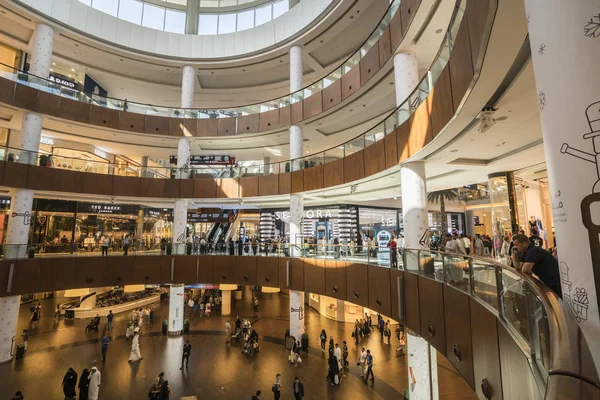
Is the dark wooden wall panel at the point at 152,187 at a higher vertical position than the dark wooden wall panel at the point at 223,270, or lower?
higher

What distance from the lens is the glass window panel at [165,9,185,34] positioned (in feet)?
74.9

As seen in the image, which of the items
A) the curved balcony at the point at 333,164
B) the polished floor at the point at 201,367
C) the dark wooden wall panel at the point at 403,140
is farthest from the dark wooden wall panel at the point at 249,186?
the dark wooden wall panel at the point at 403,140

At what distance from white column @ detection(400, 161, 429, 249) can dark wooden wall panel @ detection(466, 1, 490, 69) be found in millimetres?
5534

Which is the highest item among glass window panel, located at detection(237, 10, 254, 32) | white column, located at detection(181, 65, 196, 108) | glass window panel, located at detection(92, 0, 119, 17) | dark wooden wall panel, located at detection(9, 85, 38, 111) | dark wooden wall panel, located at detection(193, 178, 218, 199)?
glass window panel, located at detection(237, 10, 254, 32)

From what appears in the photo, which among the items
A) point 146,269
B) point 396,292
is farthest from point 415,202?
point 146,269

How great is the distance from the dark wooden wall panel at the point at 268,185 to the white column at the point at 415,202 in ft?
29.9

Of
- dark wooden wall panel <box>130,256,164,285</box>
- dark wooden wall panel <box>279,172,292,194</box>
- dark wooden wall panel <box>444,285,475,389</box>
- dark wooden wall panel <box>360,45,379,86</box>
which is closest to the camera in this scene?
dark wooden wall panel <box>444,285,475,389</box>

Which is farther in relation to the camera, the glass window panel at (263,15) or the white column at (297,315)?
the glass window panel at (263,15)

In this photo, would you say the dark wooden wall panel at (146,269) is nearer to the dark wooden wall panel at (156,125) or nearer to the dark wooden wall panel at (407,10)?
the dark wooden wall panel at (156,125)

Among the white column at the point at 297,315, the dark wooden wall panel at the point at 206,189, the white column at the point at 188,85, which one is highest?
the white column at the point at 188,85

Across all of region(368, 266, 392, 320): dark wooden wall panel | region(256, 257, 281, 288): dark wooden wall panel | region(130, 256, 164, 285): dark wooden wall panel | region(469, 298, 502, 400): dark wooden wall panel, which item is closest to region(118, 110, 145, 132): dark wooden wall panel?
region(130, 256, 164, 285): dark wooden wall panel

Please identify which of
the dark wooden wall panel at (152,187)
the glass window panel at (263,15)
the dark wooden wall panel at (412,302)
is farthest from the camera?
the glass window panel at (263,15)

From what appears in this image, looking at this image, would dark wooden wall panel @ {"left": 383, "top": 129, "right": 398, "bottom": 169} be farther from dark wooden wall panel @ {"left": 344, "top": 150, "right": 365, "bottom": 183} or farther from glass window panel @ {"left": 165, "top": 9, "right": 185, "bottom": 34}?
glass window panel @ {"left": 165, "top": 9, "right": 185, "bottom": 34}

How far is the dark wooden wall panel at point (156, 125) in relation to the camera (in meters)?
20.4
